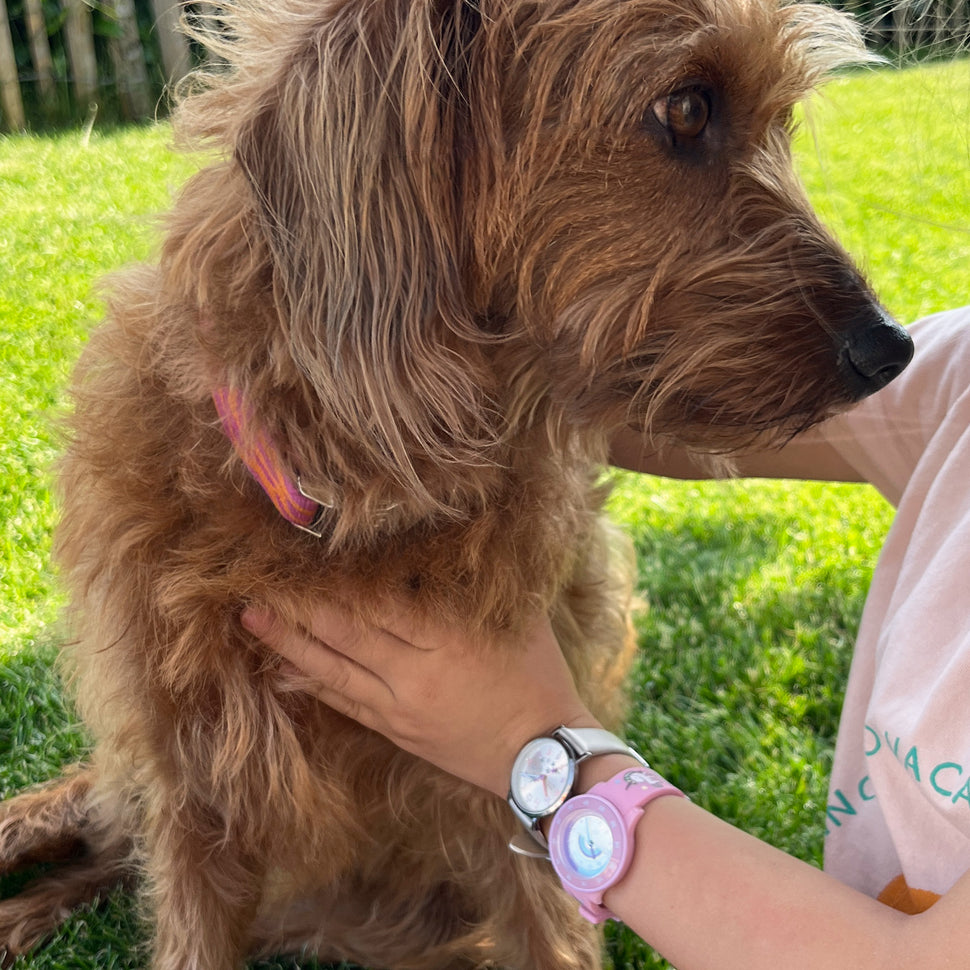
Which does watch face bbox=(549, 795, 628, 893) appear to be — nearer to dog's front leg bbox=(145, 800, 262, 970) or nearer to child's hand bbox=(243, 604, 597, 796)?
child's hand bbox=(243, 604, 597, 796)

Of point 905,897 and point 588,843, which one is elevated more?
point 588,843

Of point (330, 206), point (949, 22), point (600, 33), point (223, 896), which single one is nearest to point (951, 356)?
point (949, 22)

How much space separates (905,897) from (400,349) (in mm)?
1019

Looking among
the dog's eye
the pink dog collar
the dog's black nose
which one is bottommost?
the pink dog collar

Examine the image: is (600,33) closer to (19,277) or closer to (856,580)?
(856,580)

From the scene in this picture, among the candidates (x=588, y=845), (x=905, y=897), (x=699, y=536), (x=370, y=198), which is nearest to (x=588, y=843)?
(x=588, y=845)

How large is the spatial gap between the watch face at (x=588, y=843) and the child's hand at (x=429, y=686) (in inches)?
5.0

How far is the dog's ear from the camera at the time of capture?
49.1 inches

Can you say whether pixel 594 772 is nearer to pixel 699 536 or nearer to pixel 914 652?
pixel 914 652

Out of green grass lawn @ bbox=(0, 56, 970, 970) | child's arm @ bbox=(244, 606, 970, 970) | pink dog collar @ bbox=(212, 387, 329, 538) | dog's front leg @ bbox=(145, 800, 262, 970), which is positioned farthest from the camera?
green grass lawn @ bbox=(0, 56, 970, 970)

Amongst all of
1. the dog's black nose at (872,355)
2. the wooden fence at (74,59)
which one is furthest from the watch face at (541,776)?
the wooden fence at (74,59)

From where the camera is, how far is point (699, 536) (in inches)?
140

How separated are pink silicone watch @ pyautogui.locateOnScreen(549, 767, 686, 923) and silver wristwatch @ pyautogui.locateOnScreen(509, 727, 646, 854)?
0.03m

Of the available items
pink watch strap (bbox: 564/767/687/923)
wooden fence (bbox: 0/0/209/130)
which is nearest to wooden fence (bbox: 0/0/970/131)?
wooden fence (bbox: 0/0/209/130)
